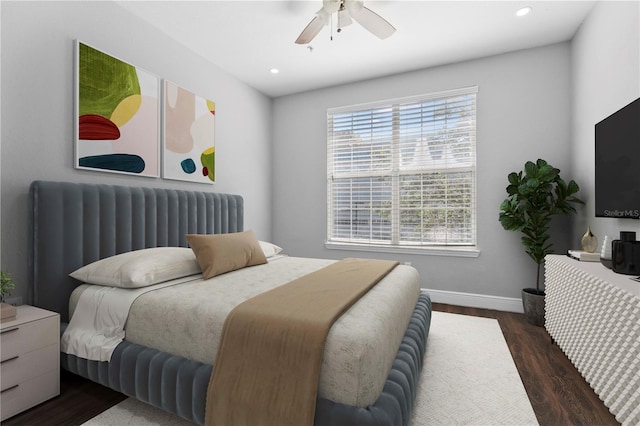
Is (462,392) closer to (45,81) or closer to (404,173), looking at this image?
(404,173)

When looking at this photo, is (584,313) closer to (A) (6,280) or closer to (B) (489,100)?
(B) (489,100)

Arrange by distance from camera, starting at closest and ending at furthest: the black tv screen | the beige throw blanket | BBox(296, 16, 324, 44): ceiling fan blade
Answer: the beige throw blanket, the black tv screen, BBox(296, 16, 324, 44): ceiling fan blade

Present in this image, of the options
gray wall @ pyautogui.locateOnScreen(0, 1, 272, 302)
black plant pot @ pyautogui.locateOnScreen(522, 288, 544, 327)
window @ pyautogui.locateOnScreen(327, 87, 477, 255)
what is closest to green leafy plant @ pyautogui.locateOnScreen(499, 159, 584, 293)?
black plant pot @ pyautogui.locateOnScreen(522, 288, 544, 327)

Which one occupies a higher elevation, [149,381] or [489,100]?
[489,100]

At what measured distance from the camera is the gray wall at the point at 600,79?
2111mm

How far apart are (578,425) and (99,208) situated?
336 centimetres

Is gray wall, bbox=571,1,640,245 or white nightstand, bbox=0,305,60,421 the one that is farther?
gray wall, bbox=571,1,640,245

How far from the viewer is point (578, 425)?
5.33ft

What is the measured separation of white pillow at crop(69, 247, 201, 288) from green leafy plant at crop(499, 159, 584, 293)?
125 inches

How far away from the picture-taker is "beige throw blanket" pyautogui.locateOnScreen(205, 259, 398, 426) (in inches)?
48.4

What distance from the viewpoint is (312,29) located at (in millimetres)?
2496

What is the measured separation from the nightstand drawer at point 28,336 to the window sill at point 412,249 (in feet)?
10.3

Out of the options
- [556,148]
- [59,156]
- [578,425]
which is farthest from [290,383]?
[556,148]

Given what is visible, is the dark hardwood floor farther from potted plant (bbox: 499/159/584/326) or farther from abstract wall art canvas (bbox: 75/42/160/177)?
abstract wall art canvas (bbox: 75/42/160/177)
